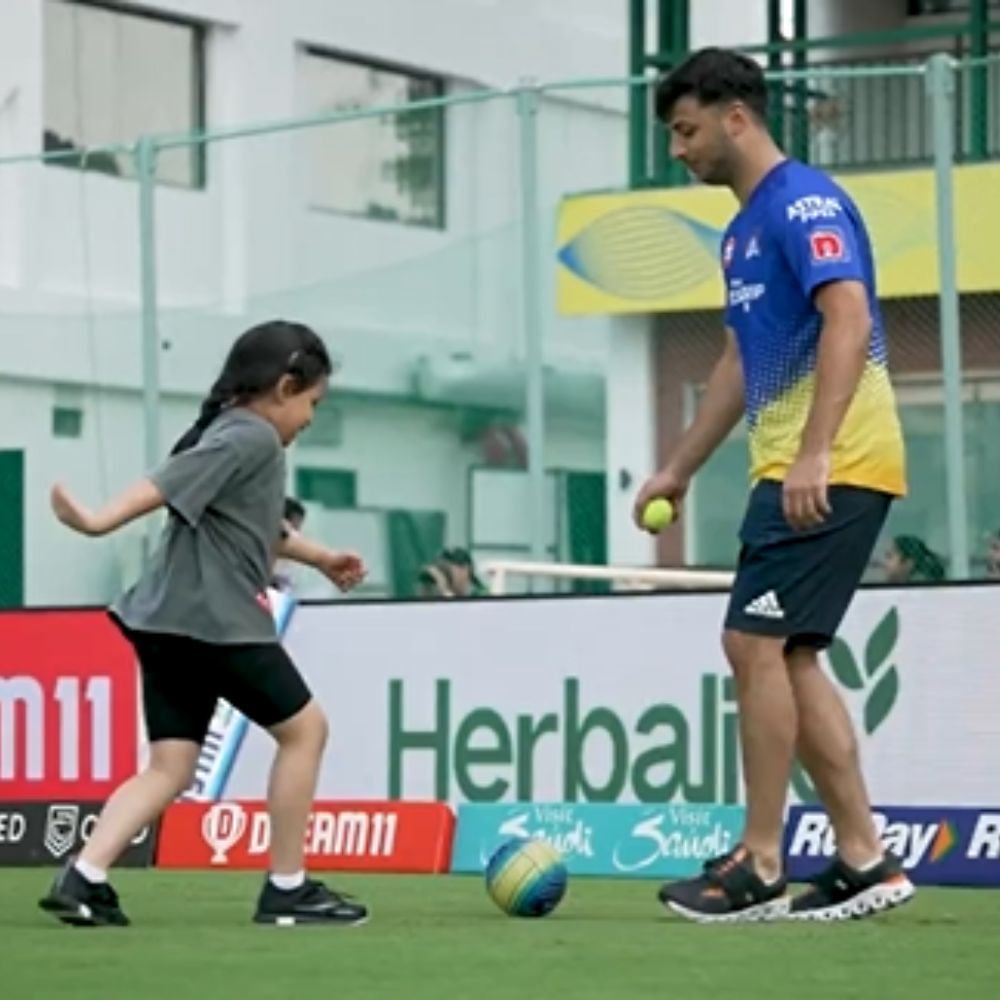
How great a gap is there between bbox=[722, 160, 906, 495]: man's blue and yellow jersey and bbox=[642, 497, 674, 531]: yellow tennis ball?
0.43 metres

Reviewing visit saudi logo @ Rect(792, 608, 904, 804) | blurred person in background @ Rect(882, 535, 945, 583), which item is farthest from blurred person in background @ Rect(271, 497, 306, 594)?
visit saudi logo @ Rect(792, 608, 904, 804)

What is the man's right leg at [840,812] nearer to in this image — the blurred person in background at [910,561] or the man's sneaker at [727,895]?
the man's sneaker at [727,895]

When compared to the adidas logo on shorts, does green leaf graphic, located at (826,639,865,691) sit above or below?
below

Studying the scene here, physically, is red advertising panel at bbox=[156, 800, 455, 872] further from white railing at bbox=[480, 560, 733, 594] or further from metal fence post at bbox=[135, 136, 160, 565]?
metal fence post at bbox=[135, 136, 160, 565]

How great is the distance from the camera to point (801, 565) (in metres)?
8.97

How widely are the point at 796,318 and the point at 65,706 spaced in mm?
5730

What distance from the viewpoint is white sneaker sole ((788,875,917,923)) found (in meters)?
9.07

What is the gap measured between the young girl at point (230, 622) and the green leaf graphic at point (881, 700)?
3386 mm

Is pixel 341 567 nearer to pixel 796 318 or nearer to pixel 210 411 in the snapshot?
pixel 210 411

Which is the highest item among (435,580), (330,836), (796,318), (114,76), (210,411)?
(114,76)

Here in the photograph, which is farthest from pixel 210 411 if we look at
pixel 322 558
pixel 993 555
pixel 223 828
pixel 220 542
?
pixel 993 555

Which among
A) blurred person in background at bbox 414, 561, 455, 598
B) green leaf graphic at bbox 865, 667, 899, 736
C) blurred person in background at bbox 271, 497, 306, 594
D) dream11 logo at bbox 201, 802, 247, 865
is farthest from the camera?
blurred person in background at bbox 414, 561, 455, 598

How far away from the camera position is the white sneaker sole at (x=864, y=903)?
9.07 m

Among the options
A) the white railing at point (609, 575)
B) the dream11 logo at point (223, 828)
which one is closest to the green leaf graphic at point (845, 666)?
the dream11 logo at point (223, 828)
